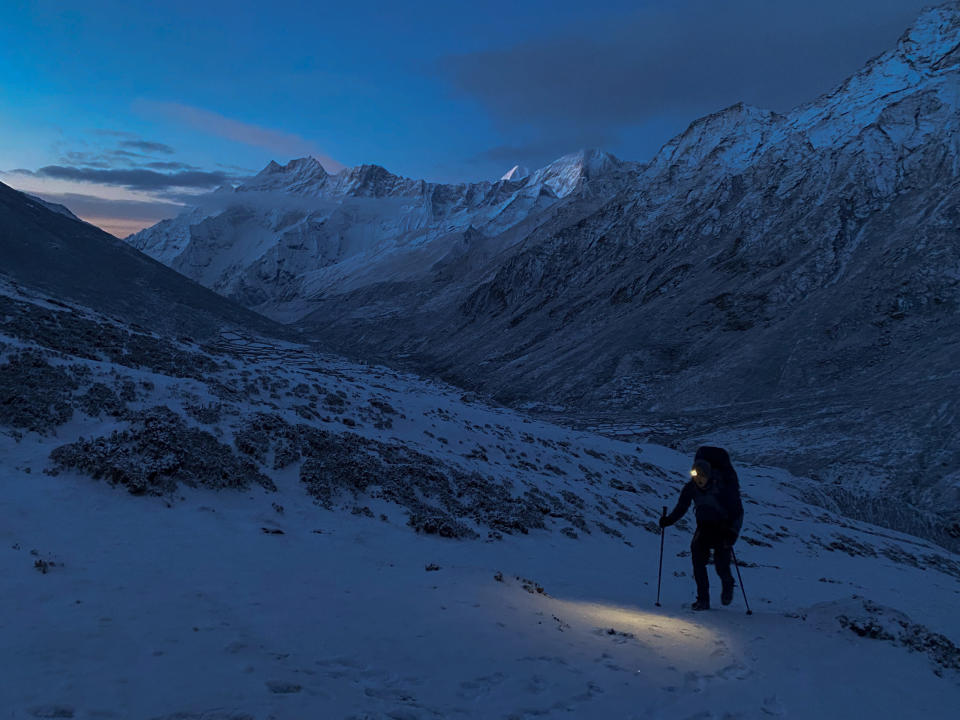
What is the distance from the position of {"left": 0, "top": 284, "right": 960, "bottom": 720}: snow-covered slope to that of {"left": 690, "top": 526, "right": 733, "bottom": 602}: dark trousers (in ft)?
1.50

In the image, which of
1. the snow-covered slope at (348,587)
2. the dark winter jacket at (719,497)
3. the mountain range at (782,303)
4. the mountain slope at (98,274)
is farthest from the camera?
the mountain slope at (98,274)

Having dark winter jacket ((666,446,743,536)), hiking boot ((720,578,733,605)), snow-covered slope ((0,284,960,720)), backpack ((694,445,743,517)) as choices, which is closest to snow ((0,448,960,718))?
snow-covered slope ((0,284,960,720))

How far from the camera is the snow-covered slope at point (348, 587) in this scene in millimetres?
4988

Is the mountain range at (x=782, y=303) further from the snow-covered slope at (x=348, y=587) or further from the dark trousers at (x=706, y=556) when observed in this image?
the dark trousers at (x=706, y=556)

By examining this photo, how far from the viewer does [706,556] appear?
9188 mm

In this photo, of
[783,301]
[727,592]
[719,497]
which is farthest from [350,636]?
[783,301]

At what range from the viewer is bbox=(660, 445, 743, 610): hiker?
8.96m

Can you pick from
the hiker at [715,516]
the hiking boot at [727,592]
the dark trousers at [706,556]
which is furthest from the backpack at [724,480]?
the hiking boot at [727,592]

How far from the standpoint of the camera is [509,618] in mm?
7113

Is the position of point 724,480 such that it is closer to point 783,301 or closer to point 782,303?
point 782,303

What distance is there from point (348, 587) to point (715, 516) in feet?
17.3

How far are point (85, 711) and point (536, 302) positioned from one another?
105295 mm

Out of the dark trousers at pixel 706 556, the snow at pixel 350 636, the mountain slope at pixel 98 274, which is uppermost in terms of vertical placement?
the mountain slope at pixel 98 274

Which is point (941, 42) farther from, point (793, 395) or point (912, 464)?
point (912, 464)
